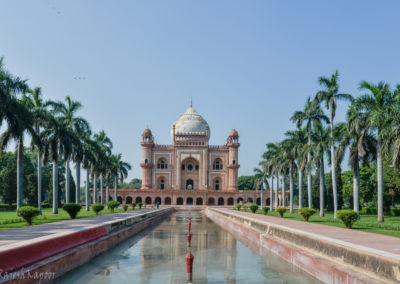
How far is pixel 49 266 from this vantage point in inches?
305

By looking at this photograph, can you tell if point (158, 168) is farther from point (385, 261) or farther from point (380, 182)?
point (385, 261)

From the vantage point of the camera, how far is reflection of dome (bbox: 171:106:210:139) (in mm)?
71375

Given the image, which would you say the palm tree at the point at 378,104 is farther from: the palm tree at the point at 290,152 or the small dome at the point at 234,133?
the small dome at the point at 234,133

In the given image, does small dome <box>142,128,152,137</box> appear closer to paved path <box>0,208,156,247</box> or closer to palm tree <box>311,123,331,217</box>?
palm tree <box>311,123,331,217</box>

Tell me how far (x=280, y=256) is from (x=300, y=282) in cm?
333

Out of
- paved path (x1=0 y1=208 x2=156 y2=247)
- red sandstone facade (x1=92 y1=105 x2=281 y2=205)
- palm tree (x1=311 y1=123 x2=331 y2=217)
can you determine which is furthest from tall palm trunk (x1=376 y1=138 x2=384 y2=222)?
red sandstone facade (x1=92 y1=105 x2=281 y2=205)

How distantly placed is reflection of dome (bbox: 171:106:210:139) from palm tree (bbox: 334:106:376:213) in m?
46.6

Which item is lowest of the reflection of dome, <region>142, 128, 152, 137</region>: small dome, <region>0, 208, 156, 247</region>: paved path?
<region>0, 208, 156, 247</region>: paved path

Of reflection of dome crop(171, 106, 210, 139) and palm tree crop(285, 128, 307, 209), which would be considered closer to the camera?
palm tree crop(285, 128, 307, 209)

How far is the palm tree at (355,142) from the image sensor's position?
22438 millimetres

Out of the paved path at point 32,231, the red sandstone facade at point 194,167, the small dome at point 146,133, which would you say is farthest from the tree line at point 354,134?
the small dome at point 146,133

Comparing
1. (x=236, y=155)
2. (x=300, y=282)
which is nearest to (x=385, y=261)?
(x=300, y=282)

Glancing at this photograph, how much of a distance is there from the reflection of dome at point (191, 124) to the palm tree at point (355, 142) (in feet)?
153

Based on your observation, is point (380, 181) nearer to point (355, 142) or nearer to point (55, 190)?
point (355, 142)
